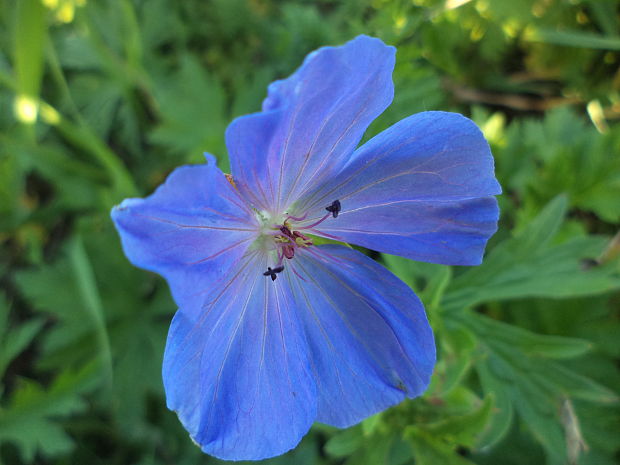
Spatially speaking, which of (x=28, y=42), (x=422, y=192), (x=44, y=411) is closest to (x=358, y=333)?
(x=422, y=192)

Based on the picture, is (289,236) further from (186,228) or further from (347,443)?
(347,443)

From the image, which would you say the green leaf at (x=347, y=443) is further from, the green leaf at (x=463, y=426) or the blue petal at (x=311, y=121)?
the blue petal at (x=311, y=121)

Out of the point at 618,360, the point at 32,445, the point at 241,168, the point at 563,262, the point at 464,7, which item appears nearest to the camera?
the point at 241,168

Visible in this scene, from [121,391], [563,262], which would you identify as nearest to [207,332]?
[563,262]

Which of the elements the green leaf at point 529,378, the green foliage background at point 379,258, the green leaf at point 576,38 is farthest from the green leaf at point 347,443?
the green leaf at point 576,38

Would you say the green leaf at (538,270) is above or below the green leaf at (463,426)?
above

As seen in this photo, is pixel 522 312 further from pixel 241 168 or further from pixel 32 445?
pixel 32 445

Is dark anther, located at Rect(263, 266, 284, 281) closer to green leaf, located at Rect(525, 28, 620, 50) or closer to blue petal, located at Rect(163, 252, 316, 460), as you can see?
blue petal, located at Rect(163, 252, 316, 460)
